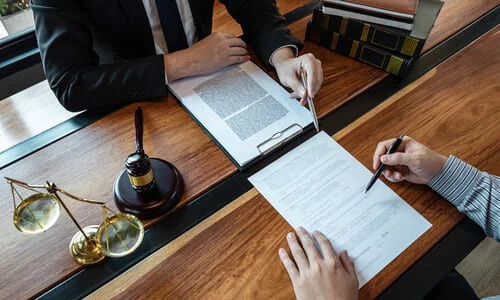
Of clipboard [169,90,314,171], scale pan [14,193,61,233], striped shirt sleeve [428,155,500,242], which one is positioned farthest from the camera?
clipboard [169,90,314,171]

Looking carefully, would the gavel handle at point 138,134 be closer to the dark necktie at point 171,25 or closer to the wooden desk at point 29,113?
the dark necktie at point 171,25

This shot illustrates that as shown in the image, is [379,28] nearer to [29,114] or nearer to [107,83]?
[107,83]

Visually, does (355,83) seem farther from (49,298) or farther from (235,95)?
(49,298)

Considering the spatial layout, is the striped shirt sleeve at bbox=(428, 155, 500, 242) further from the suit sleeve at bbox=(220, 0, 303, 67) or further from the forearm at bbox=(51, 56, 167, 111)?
the forearm at bbox=(51, 56, 167, 111)

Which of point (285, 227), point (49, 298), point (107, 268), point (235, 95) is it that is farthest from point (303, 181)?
point (49, 298)

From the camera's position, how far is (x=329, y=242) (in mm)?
744

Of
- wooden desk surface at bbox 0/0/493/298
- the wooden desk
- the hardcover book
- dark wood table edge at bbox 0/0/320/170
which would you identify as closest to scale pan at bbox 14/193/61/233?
wooden desk surface at bbox 0/0/493/298

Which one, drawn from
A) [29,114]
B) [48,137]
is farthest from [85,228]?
[29,114]

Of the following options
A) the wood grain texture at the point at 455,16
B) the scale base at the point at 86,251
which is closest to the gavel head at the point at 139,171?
the scale base at the point at 86,251

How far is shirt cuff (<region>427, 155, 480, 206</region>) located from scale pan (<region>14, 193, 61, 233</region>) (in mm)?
770

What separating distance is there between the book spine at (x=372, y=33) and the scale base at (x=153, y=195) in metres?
→ 0.64

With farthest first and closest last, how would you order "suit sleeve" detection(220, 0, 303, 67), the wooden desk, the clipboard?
the wooden desk, "suit sleeve" detection(220, 0, 303, 67), the clipboard

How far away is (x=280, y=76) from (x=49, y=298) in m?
0.75

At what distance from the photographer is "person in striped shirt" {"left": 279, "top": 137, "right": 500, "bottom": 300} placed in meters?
0.69
